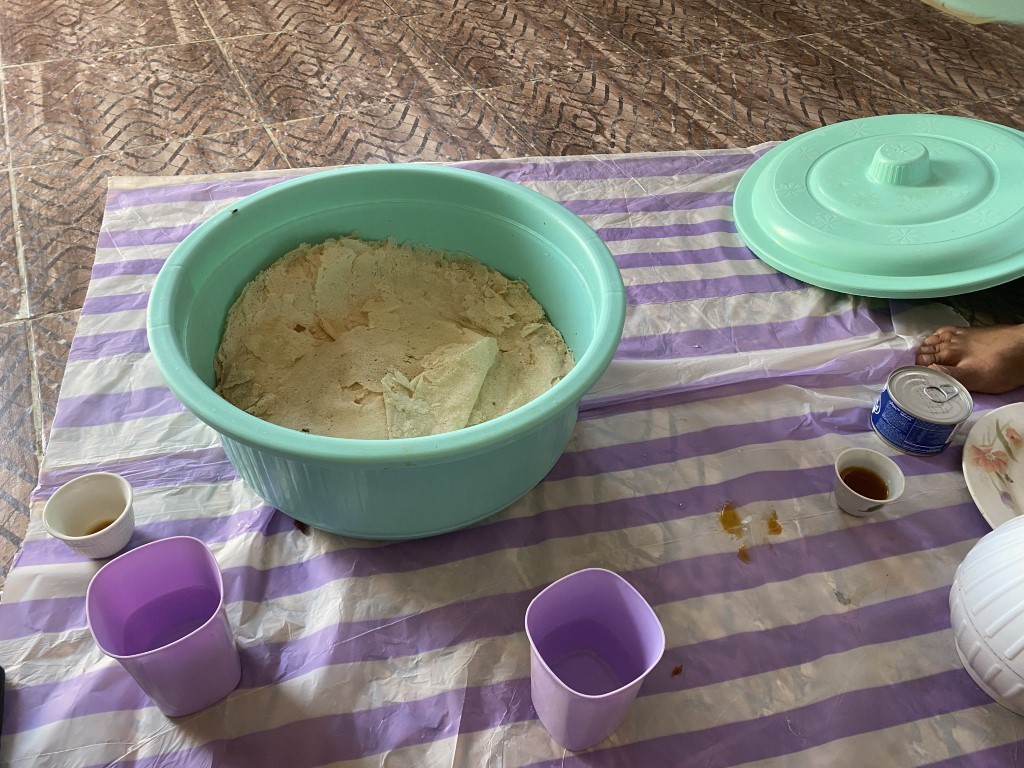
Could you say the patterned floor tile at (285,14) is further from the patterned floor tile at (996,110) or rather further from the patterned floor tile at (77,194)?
the patterned floor tile at (996,110)

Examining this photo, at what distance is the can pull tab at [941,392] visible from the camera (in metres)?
0.93

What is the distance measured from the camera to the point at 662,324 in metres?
1.11

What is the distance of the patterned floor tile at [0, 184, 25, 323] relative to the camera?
3.60 feet

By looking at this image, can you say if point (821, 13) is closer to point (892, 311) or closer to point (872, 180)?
point (872, 180)

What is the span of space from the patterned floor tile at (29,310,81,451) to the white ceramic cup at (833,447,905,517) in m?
0.97

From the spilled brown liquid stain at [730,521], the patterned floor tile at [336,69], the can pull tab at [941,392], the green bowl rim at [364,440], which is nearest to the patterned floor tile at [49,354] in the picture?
the green bowl rim at [364,440]

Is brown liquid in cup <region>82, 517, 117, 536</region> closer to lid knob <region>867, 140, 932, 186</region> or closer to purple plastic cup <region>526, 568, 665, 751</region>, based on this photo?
purple plastic cup <region>526, 568, 665, 751</region>

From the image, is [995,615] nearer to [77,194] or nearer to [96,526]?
[96,526]

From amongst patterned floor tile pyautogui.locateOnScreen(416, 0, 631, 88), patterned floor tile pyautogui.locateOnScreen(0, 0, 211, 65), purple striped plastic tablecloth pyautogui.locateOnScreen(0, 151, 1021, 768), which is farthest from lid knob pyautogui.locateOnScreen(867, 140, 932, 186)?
patterned floor tile pyautogui.locateOnScreen(0, 0, 211, 65)

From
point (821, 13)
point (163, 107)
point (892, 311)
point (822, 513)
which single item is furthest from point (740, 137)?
point (163, 107)

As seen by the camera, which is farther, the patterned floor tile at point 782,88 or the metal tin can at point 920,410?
the patterned floor tile at point 782,88

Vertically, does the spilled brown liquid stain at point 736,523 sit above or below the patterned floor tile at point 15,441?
above

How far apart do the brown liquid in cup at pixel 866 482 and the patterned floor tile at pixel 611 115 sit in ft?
2.65

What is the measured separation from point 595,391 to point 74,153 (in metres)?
1.09
